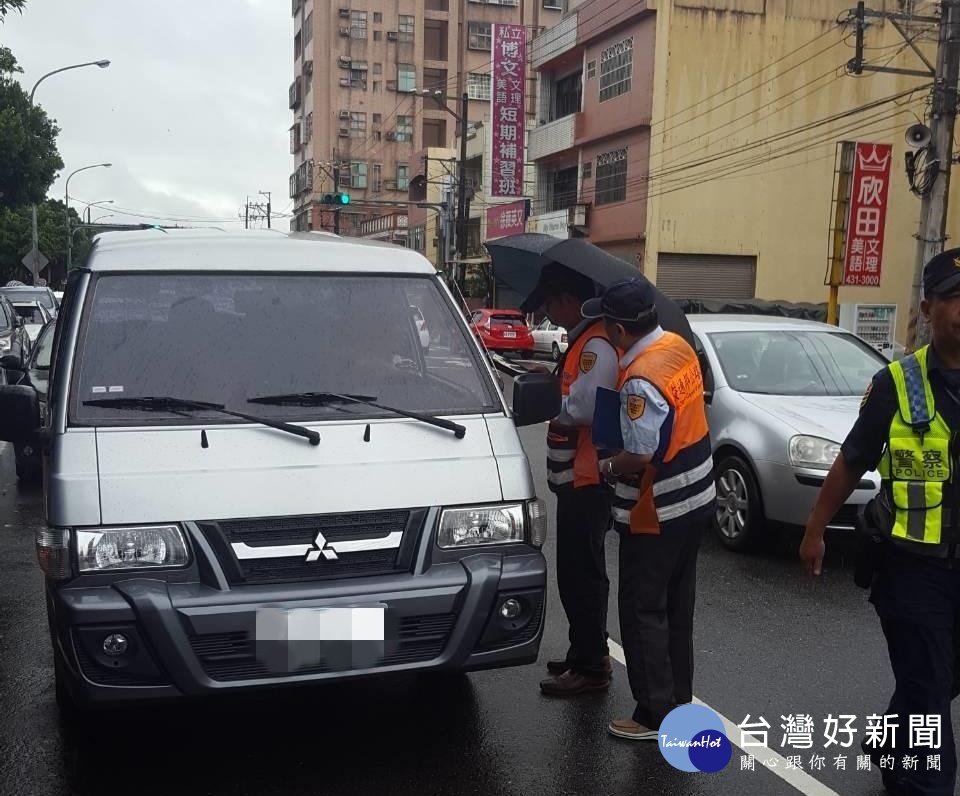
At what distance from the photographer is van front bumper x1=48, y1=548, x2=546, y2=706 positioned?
311cm

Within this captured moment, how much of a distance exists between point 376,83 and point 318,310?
75.6 meters

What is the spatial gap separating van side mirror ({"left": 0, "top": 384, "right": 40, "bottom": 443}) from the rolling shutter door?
2603 centimetres

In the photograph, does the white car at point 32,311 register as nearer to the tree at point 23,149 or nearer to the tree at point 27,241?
the tree at point 23,149

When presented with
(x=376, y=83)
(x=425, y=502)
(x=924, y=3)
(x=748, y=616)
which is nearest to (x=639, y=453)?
(x=425, y=502)

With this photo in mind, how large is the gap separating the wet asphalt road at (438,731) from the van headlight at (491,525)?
31.6 inches

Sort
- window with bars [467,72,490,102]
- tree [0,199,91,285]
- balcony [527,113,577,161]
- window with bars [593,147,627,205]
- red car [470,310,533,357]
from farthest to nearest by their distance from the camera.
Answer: window with bars [467,72,490,102], tree [0,199,91,285], balcony [527,113,577,161], window with bars [593,147,627,205], red car [470,310,533,357]

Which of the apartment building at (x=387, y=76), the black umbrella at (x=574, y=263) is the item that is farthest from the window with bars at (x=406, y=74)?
the black umbrella at (x=574, y=263)

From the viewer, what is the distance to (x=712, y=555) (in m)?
6.68

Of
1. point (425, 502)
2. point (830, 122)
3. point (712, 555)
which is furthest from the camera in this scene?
point (830, 122)

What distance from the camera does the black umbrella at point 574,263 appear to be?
4.11 metres

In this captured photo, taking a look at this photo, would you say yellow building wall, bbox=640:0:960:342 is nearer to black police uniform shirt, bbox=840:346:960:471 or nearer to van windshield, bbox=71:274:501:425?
van windshield, bbox=71:274:501:425

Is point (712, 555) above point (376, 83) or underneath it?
underneath

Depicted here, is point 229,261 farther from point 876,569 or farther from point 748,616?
point 748,616

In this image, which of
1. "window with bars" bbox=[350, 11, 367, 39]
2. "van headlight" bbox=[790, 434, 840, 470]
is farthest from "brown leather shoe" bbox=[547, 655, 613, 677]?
"window with bars" bbox=[350, 11, 367, 39]
